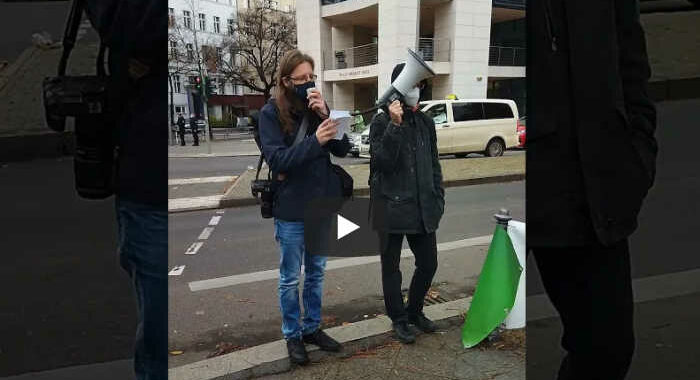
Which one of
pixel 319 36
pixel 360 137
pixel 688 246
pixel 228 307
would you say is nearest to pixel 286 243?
pixel 360 137

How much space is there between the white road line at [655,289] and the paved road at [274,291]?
0.41 meters

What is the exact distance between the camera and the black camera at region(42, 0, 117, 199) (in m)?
1.20

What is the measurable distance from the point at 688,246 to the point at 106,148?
4480 millimetres

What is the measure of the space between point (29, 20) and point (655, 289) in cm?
370

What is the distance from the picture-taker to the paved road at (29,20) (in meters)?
1.31

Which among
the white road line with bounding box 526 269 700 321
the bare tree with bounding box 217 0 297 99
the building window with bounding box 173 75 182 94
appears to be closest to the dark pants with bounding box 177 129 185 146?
the building window with bounding box 173 75 182 94

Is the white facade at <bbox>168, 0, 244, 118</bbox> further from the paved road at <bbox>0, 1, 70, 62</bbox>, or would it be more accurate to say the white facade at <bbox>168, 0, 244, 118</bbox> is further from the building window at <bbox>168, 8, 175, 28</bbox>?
the paved road at <bbox>0, 1, 70, 62</bbox>

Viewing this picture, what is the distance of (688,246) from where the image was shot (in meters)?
3.91

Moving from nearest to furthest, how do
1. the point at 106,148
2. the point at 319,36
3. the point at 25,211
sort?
the point at 106,148, the point at 319,36, the point at 25,211

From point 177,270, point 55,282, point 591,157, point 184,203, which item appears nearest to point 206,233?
point 177,270

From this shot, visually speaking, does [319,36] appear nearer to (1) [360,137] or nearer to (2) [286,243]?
(1) [360,137]

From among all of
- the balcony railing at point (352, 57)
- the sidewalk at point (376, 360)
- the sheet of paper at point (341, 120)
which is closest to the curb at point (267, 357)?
the sidewalk at point (376, 360)

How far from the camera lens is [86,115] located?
1.22 meters

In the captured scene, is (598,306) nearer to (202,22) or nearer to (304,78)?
(304,78)
